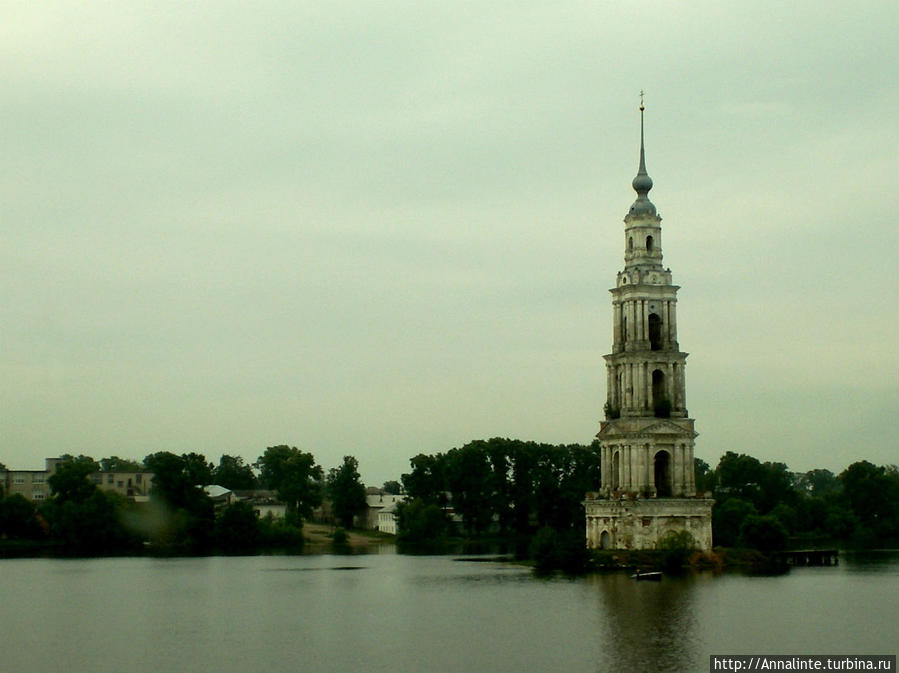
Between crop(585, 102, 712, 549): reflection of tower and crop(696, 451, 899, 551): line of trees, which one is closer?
crop(585, 102, 712, 549): reflection of tower

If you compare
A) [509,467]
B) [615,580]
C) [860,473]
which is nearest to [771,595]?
[615,580]

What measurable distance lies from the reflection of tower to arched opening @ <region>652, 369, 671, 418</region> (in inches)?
2.9

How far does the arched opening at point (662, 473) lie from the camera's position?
305ft

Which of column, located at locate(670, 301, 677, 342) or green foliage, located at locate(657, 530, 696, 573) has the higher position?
column, located at locate(670, 301, 677, 342)

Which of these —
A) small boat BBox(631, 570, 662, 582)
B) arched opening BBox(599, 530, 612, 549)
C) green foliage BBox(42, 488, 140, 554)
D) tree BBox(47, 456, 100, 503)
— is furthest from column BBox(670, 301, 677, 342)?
tree BBox(47, 456, 100, 503)

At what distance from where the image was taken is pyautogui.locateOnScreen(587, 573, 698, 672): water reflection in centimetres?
4291

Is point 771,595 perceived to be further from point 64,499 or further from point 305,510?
point 305,510

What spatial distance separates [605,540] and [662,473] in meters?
6.97

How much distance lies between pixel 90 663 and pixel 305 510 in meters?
124

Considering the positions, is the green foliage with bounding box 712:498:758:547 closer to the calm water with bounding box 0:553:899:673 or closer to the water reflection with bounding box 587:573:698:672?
the calm water with bounding box 0:553:899:673

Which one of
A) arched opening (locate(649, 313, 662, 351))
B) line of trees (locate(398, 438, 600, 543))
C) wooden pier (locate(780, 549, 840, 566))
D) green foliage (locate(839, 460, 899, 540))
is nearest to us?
wooden pier (locate(780, 549, 840, 566))

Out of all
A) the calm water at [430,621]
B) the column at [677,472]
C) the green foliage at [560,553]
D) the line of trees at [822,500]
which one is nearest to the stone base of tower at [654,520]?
the column at [677,472]

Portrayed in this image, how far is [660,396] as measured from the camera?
309ft

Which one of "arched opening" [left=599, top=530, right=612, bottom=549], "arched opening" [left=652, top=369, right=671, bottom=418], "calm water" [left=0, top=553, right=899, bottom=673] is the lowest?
"calm water" [left=0, top=553, right=899, bottom=673]
